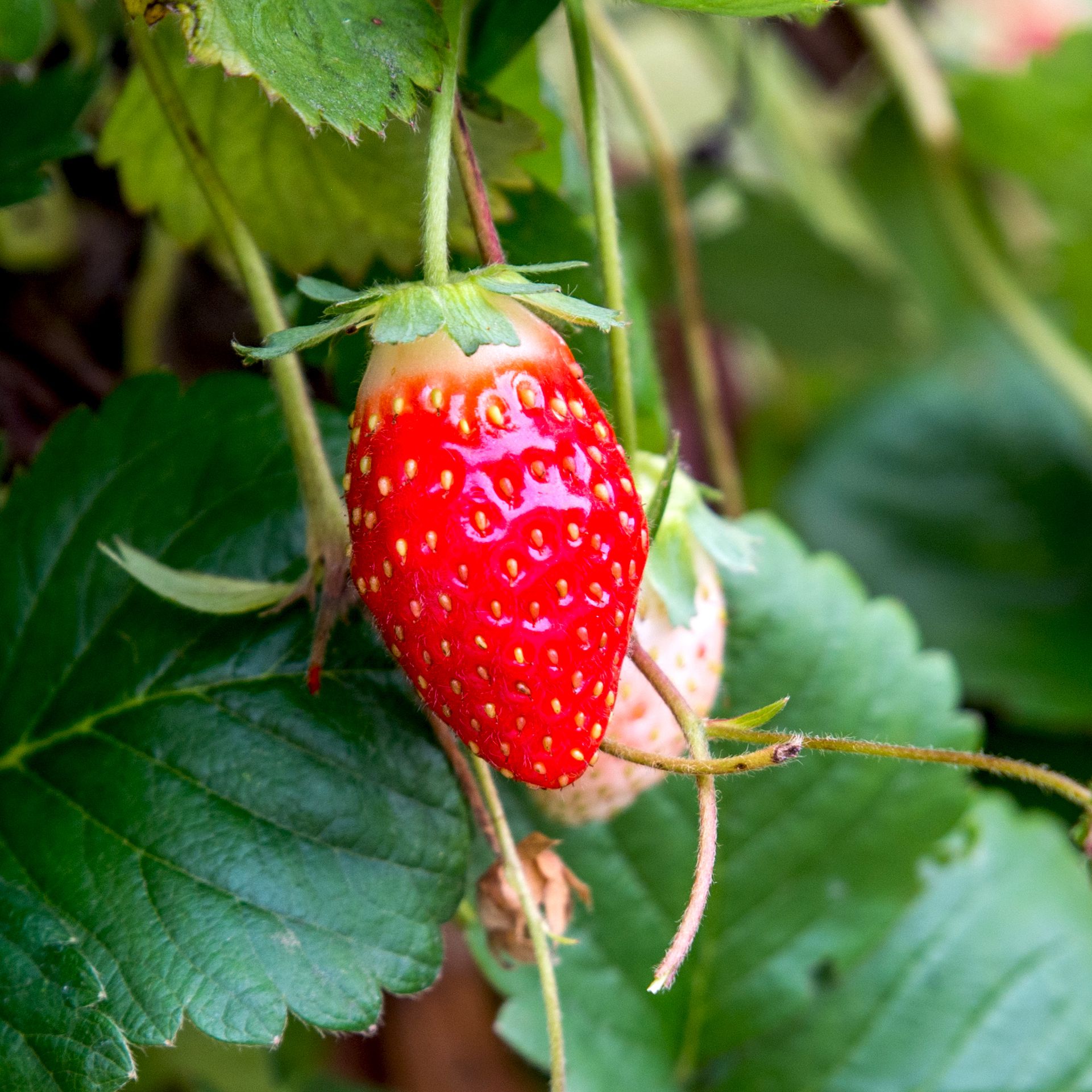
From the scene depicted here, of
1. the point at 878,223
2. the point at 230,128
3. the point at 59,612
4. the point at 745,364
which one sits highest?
the point at 230,128

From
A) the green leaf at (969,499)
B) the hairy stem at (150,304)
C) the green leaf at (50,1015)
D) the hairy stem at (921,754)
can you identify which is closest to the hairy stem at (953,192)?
the green leaf at (969,499)

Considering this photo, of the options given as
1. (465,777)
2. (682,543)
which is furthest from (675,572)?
(465,777)

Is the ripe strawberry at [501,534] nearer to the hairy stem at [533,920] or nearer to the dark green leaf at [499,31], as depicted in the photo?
the hairy stem at [533,920]

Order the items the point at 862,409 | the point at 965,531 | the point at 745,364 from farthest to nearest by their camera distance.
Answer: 1. the point at 745,364
2. the point at 862,409
3. the point at 965,531

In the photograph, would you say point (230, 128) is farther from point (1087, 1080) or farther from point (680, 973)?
point (1087, 1080)

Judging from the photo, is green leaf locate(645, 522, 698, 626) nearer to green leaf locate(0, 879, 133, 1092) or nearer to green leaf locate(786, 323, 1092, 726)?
green leaf locate(0, 879, 133, 1092)

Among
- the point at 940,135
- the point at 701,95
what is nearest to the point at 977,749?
the point at 940,135
